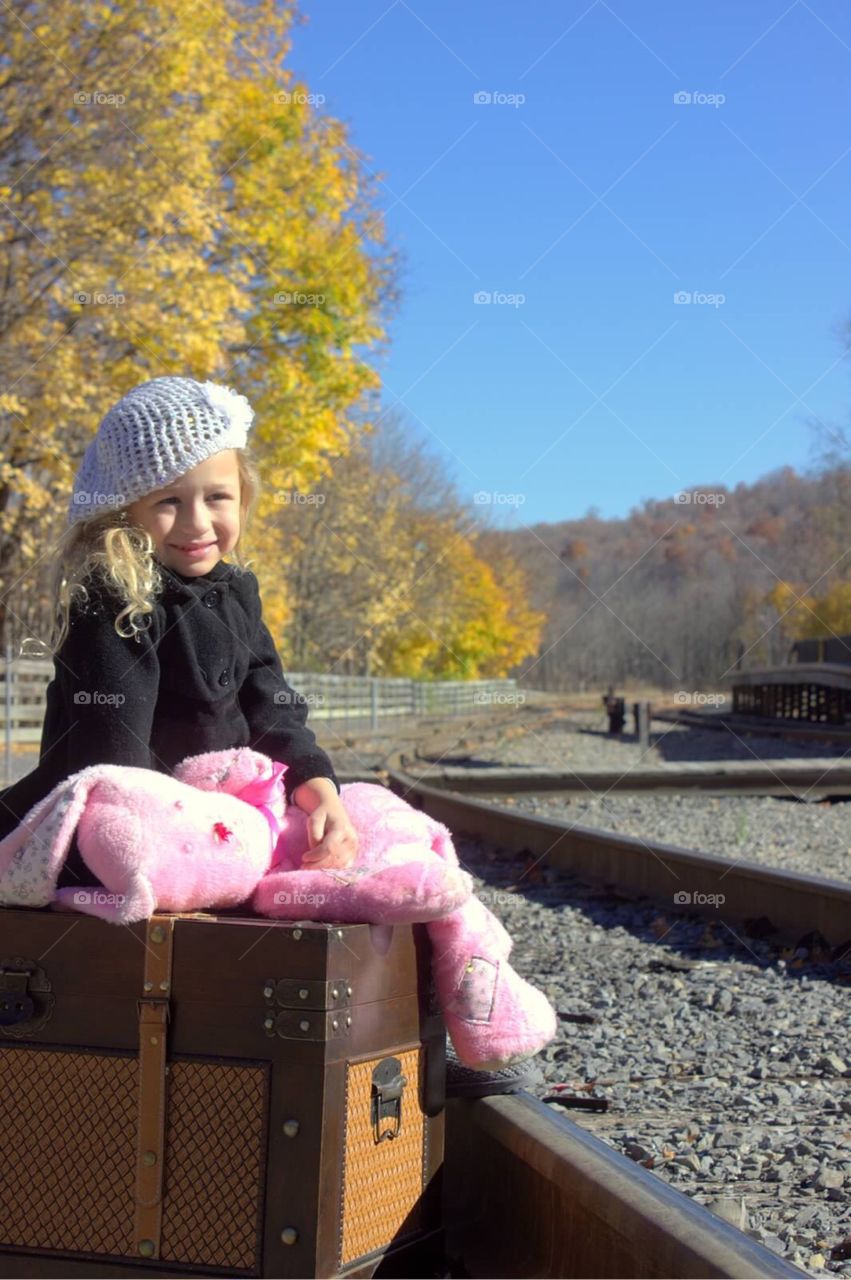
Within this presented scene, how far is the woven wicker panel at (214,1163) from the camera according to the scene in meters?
2.03

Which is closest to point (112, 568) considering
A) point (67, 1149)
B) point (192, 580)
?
point (192, 580)

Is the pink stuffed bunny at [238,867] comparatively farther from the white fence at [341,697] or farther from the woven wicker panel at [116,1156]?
the white fence at [341,697]

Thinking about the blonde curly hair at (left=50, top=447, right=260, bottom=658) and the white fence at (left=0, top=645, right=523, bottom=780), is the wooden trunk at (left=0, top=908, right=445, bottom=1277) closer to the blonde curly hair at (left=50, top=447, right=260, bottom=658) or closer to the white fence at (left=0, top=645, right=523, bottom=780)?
the blonde curly hair at (left=50, top=447, right=260, bottom=658)

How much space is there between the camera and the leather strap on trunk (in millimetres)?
2051

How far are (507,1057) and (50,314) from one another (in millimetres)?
16805

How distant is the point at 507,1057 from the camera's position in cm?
249

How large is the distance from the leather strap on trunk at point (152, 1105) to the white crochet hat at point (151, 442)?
894 millimetres

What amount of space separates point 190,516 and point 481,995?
103 cm

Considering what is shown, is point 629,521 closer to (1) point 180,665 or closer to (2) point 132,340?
(2) point 132,340

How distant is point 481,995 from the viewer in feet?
8.00

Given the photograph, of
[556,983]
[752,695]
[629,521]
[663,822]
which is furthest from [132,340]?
[629,521]

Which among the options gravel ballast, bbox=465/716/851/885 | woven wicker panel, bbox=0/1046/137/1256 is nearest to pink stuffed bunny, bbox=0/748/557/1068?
woven wicker panel, bbox=0/1046/137/1256

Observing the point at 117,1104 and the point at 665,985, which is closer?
the point at 117,1104

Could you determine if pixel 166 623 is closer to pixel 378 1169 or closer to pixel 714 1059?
pixel 378 1169
